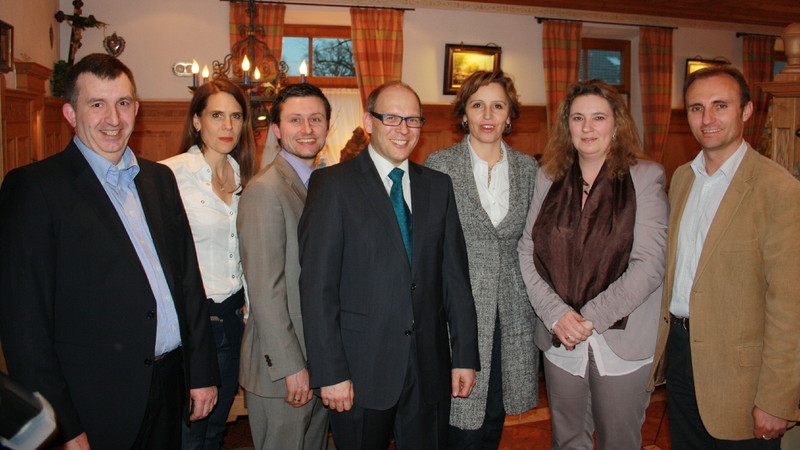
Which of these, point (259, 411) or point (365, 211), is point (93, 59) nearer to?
point (365, 211)

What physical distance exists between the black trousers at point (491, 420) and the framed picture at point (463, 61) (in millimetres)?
5994

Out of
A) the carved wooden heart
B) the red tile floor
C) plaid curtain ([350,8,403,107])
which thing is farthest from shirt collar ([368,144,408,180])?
the carved wooden heart

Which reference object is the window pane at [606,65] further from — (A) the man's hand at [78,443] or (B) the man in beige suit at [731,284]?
(A) the man's hand at [78,443]

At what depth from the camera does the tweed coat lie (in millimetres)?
2193

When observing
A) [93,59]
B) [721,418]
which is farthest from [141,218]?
[721,418]

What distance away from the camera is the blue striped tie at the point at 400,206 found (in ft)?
6.17

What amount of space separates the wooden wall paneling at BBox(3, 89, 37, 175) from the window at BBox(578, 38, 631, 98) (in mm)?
7320

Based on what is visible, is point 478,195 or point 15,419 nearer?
point 15,419

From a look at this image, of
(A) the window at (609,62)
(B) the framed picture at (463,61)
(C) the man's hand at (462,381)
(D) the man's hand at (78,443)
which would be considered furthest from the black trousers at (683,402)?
(A) the window at (609,62)

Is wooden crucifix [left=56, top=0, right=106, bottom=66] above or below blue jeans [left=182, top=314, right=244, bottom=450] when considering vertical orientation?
above

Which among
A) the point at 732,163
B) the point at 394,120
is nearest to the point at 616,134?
the point at 732,163

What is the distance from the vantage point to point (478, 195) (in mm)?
2234

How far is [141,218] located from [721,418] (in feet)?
6.60

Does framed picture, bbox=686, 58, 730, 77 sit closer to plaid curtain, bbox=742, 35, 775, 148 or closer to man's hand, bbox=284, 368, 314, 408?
plaid curtain, bbox=742, 35, 775, 148
